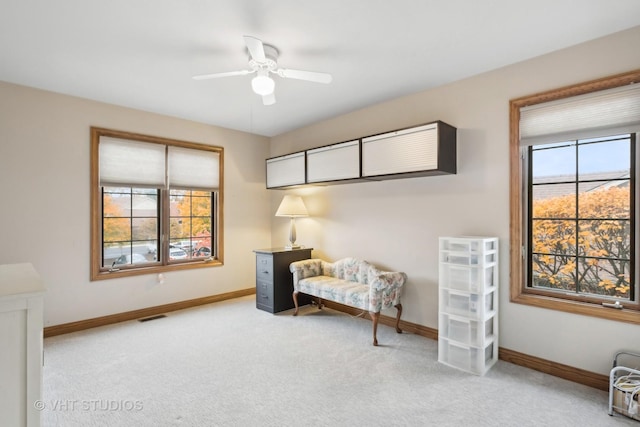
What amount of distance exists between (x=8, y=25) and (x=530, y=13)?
3618 mm

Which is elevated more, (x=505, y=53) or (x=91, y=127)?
(x=505, y=53)

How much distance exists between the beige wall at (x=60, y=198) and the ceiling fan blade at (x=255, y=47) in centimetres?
256

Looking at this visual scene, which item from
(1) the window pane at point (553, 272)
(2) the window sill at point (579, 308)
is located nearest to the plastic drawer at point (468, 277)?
(2) the window sill at point (579, 308)

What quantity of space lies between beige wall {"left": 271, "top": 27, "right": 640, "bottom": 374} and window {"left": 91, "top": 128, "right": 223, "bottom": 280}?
178cm

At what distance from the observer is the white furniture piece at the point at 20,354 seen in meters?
1.05

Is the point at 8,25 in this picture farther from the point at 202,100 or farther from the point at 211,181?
the point at 211,181

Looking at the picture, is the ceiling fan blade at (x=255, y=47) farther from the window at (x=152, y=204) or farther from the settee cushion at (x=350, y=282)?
the window at (x=152, y=204)

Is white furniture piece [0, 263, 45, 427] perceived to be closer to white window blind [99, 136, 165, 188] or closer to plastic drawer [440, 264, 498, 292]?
plastic drawer [440, 264, 498, 292]

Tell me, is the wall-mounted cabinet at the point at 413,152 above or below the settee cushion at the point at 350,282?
above

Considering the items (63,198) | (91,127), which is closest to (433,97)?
(91,127)

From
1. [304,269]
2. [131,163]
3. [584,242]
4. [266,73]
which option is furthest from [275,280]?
[584,242]

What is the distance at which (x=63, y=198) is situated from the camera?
3531 mm

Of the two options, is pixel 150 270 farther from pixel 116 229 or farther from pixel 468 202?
pixel 468 202

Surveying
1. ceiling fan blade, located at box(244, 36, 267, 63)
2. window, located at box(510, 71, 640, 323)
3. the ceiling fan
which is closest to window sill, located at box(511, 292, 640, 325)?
window, located at box(510, 71, 640, 323)
